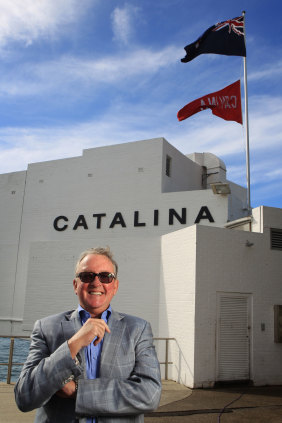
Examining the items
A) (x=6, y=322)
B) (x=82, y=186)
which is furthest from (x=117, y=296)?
(x=6, y=322)

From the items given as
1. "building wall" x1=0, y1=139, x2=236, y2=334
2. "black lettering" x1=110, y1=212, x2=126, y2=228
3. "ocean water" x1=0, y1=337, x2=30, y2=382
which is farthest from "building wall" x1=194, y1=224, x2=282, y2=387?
"black lettering" x1=110, y1=212, x2=126, y2=228

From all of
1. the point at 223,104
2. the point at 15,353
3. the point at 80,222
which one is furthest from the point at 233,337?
the point at 15,353

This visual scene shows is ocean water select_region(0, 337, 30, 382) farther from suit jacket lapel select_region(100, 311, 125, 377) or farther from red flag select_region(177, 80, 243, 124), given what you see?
suit jacket lapel select_region(100, 311, 125, 377)

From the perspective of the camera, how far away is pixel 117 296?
11523mm

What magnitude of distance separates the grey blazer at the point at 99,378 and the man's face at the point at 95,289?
0.25 feet

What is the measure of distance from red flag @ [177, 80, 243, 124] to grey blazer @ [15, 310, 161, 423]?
10193 millimetres

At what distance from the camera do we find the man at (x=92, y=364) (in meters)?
1.62

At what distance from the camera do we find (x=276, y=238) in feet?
30.4

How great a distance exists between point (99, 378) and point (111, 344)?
0.16 meters

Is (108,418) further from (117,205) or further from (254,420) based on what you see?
(117,205)

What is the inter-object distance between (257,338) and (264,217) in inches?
109

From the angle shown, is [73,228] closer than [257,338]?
No

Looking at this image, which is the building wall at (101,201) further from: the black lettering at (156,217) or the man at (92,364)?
the man at (92,364)

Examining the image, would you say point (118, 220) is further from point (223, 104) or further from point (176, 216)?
point (223, 104)
